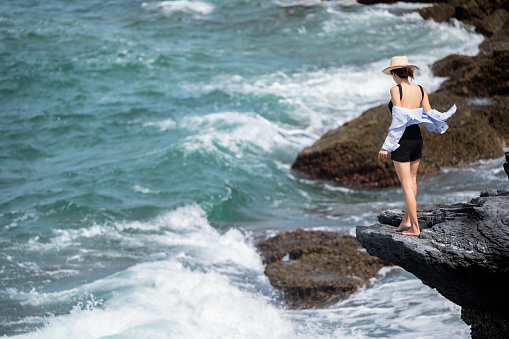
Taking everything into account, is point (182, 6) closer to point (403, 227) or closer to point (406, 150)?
point (406, 150)

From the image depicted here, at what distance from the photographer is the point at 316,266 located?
777 centimetres

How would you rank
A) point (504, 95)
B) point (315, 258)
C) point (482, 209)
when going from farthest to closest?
point (504, 95), point (315, 258), point (482, 209)

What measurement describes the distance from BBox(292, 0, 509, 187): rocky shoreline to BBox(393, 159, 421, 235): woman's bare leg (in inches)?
229

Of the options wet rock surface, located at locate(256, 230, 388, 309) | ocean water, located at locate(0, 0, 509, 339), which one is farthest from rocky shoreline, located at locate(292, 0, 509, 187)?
wet rock surface, located at locate(256, 230, 388, 309)

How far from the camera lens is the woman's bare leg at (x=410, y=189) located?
4.80m

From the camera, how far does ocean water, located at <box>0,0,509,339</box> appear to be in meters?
7.26

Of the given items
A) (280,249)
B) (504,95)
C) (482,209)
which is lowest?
(280,249)

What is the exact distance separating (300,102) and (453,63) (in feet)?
12.9

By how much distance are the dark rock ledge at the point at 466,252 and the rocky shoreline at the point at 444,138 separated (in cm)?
587

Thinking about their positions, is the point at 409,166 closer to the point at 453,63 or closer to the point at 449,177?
the point at 449,177

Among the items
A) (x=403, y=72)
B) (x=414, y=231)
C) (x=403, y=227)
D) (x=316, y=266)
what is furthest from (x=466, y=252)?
(x=316, y=266)

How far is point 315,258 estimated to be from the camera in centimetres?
793

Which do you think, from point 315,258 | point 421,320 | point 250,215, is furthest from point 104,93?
point 421,320

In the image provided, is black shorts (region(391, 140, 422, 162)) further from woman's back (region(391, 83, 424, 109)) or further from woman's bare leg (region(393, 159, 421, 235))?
woman's back (region(391, 83, 424, 109))
